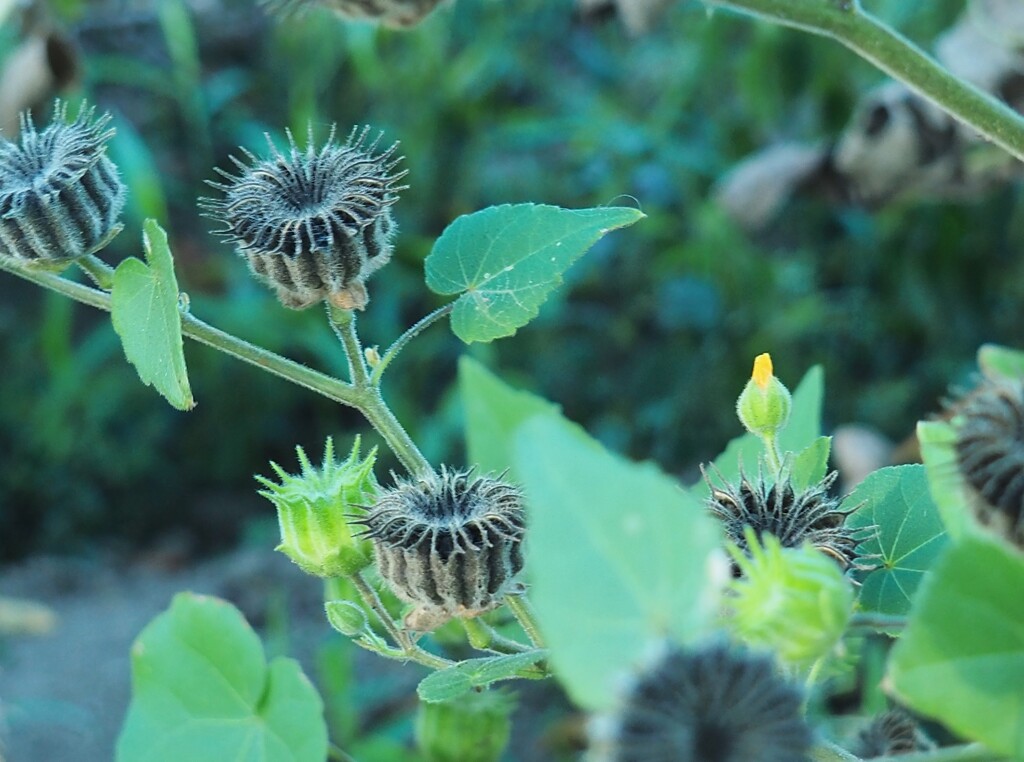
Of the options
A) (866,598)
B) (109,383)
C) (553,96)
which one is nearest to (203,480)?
(109,383)

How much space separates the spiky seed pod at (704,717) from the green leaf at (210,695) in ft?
0.79

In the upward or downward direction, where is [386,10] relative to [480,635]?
upward

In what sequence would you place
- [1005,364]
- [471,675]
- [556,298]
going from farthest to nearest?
[556,298], [471,675], [1005,364]

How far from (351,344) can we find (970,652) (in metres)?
0.33

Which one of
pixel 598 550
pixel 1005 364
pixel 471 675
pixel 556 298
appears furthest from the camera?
pixel 556 298

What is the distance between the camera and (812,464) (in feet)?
1.89

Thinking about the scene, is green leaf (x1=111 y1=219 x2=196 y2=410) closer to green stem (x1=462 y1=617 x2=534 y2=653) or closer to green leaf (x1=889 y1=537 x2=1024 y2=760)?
green stem (x1=462 y1=617 x2=534 y2=653)

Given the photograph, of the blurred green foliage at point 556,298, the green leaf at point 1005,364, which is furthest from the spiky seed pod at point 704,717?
the blurred green foliage at point 556,298

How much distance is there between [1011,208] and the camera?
1990 mm

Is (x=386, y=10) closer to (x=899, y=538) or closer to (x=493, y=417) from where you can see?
(x=493, y=417)

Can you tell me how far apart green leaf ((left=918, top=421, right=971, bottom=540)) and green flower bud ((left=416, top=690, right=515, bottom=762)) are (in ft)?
1.64

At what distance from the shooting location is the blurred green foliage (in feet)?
6.55

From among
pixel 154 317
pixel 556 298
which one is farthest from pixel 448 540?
pixel 556 298

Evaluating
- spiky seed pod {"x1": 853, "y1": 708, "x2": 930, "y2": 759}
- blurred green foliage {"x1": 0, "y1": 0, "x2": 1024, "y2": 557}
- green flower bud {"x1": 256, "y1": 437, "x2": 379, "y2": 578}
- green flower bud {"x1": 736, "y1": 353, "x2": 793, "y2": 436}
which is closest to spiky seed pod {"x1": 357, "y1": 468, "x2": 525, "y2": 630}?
green flower bud {"x1": 256, "y1": 437, "x2": 379, "y2": 578}
